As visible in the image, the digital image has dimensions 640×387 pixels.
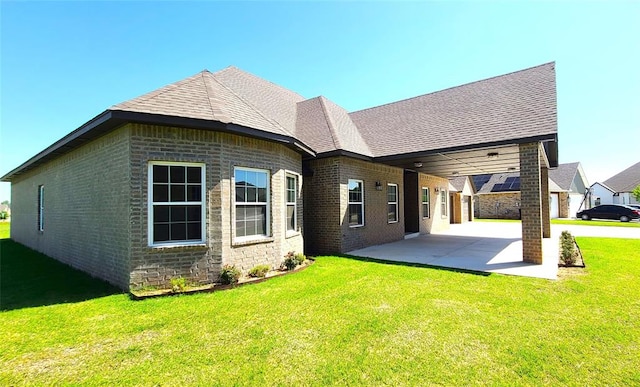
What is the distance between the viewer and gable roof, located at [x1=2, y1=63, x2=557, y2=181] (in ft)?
21.1

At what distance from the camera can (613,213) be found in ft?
94.3

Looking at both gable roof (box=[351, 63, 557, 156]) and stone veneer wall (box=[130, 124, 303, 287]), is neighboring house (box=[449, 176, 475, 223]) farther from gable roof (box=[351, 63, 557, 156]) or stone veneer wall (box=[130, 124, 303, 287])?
stone veneer wall (box=[130, 124, 303, 287])

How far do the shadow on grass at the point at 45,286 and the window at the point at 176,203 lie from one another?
155 cm

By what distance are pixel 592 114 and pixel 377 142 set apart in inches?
748

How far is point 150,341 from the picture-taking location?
3.89 metres

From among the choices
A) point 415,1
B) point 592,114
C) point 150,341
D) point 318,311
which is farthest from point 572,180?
point 150,341

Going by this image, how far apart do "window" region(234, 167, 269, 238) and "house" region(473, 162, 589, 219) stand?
103ft

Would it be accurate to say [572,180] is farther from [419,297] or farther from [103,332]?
[103,332]

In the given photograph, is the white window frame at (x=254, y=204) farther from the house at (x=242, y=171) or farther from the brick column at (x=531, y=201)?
the brick column at (x=531, y=201)

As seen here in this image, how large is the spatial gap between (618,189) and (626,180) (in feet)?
10.2

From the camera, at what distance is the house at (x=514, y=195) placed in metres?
32.0

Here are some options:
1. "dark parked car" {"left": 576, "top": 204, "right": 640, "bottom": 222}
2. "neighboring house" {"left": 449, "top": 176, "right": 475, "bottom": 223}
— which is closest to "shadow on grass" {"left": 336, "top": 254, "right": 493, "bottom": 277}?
"neighboring house" {"left": 449, "top": 176, "right": 475, "bottom": 223}

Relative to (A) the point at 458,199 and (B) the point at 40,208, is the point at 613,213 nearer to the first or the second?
(A) the point at 458,199

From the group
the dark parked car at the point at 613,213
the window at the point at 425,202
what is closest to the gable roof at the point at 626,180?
the dark parked car at the point at 613,213
